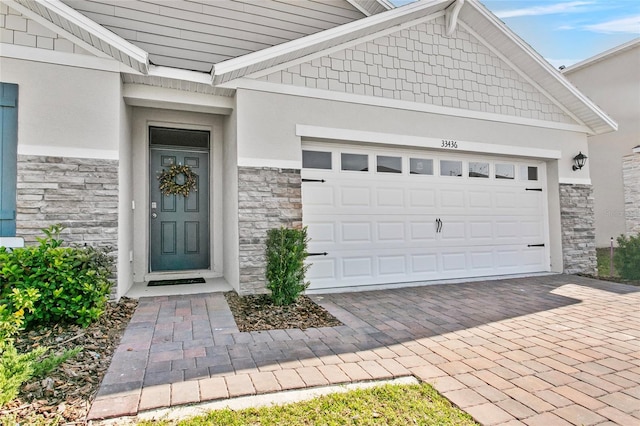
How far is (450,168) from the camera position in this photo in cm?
670

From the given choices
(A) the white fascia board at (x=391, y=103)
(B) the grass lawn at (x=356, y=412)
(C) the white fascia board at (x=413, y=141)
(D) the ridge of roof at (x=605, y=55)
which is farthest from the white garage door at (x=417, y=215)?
(D) the ridge of roof at (x=605, y=55)

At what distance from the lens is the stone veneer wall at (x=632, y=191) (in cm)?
1025

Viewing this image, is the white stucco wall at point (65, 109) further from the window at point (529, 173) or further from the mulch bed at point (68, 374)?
the window at point (529, 173)

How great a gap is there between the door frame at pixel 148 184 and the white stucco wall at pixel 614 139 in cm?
1145

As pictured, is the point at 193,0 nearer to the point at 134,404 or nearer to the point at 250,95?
the point at 250,95

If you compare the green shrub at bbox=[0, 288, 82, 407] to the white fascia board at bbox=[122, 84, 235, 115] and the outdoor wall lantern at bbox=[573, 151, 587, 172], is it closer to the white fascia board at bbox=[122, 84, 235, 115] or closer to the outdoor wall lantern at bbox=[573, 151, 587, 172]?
the white fascia board at bbox=[122, 84, 235, 115]

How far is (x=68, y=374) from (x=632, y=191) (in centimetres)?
1338

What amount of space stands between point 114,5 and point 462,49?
5790mm

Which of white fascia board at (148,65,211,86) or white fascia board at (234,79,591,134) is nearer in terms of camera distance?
→ white fascia board at (148,65,211,86)

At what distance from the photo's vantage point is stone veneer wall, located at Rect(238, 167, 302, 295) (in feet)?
16.7

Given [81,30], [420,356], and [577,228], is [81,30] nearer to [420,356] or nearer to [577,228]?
[420,356]

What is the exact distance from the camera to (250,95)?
5.23 metres

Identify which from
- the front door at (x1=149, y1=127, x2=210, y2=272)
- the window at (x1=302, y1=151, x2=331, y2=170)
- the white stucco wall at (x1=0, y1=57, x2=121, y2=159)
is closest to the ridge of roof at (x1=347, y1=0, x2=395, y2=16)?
the window at (x1=302, y1=151, x2=331, y2=170)

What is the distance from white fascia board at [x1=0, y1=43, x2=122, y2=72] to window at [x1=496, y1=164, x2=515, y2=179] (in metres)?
6.52
